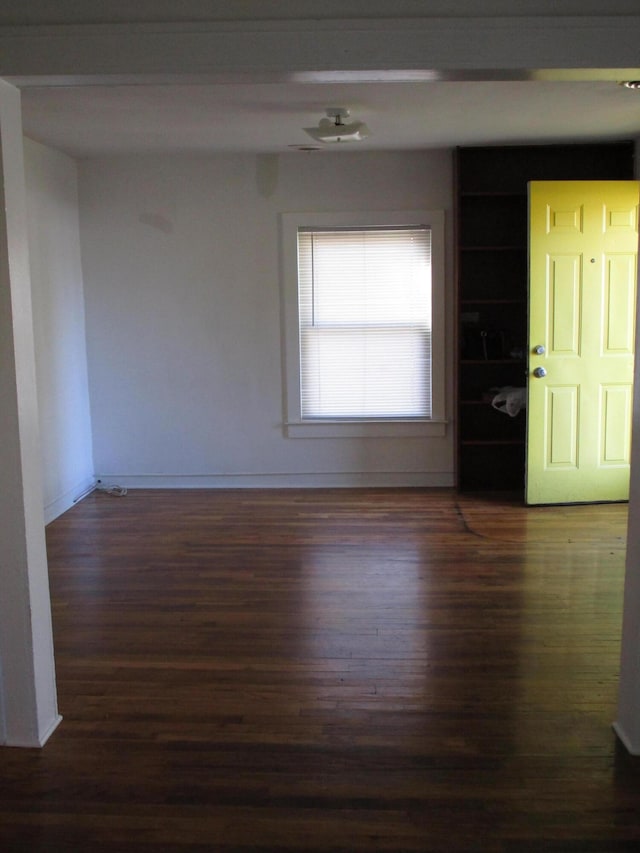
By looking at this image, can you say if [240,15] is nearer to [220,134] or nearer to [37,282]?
[220,134]

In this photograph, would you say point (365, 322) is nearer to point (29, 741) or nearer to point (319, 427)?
point (319, 427)

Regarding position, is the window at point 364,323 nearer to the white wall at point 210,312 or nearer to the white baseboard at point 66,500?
the white wall at point 210,312

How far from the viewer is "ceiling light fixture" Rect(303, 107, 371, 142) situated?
452 centimetres

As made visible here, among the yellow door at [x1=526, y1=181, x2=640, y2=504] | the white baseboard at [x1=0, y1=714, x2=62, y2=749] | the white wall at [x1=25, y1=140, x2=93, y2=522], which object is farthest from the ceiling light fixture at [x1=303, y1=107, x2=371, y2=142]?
the white baseboard at [x1=0, y1=714, x2=62, y2=749]

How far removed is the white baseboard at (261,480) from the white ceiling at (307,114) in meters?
2.46

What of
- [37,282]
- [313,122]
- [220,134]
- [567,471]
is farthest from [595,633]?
[37,282]

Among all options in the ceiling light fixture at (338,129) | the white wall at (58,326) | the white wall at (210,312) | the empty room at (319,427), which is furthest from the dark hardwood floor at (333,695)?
the ceiling light fixture at (338,129)

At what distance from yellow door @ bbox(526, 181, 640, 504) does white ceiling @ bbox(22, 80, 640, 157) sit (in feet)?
1.61

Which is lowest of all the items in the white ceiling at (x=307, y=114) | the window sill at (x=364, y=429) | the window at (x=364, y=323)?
the window sill at (x=364, y=429)

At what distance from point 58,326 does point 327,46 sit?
12.5 ft

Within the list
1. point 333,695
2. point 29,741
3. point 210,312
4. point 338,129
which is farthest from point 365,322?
point 29,741

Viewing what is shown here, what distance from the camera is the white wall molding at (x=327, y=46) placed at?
7.87ft

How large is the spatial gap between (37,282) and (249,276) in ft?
5.13

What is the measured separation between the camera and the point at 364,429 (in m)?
6.22
